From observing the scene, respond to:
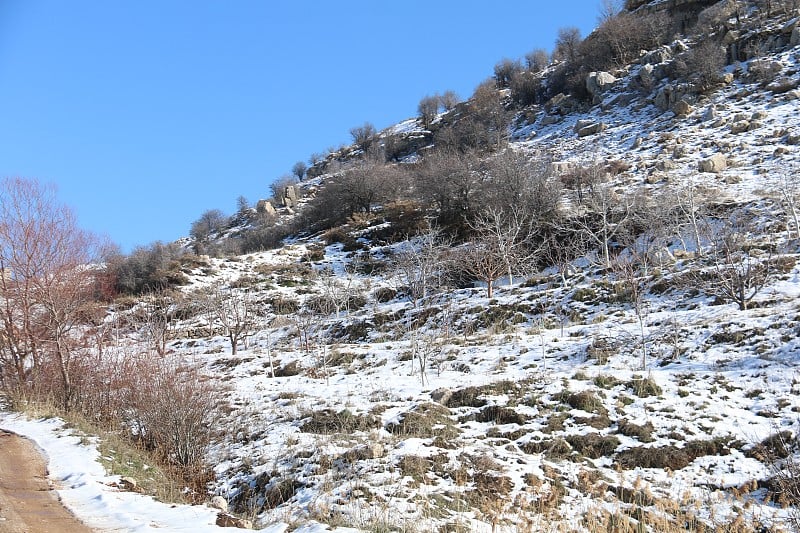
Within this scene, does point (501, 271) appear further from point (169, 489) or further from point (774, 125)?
point (774, 125)

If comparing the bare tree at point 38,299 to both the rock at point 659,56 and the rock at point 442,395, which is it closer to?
the rock at point 442,395

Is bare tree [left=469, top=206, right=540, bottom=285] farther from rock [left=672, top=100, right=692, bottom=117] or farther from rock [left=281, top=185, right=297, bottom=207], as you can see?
rock [left=281, top=185, right=297, bottom=207]

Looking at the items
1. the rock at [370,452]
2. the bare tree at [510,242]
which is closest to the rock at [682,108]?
the bare tree at [510,242]

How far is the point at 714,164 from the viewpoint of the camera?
30.7m

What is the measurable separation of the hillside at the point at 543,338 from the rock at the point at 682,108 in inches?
12.4

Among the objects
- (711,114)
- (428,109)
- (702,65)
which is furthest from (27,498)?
(428,109)

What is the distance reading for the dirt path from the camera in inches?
207

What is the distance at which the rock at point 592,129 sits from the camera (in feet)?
151

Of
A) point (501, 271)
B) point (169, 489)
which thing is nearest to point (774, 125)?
point (501, 271)

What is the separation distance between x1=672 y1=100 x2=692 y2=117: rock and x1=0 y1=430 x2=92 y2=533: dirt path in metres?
47.3

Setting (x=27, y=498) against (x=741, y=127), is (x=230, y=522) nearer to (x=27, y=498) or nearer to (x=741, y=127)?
(x=27, y=498)

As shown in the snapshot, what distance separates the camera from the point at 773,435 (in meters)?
8.55

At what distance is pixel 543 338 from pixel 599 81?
46.6m

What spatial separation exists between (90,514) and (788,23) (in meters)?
59.9
